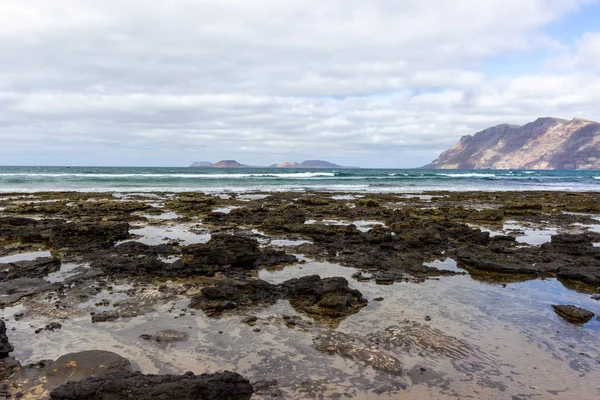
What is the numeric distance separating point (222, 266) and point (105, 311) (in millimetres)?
3046

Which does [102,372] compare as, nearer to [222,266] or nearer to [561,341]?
[222,266]

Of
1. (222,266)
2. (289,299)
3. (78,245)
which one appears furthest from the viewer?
(78,245)

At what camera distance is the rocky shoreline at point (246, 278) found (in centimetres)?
432

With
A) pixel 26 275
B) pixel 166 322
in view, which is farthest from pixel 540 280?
pixel 26 275

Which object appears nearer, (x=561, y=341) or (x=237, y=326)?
(x=561, y=341)

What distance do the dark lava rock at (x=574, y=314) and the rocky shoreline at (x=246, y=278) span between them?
34 mm

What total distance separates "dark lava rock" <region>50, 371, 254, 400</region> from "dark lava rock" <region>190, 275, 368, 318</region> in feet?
7.68

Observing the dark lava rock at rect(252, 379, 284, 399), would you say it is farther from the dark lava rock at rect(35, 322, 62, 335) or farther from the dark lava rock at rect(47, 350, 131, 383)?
the dark lava rock at rect(35, 322, 62, 335)

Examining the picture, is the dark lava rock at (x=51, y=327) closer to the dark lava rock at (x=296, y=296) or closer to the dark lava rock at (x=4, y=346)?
the dark lava rock at (x=4, y=346)

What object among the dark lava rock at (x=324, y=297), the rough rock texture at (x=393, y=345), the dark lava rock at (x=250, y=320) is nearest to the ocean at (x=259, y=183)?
the dark lava rock at (x=324, y=297)

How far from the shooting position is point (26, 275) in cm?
802

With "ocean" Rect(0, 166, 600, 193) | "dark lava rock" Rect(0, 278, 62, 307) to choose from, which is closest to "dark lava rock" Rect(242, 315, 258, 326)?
"dark lava rock" Rect(0, 278, 62, 307)

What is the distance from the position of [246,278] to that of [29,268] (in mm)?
4832

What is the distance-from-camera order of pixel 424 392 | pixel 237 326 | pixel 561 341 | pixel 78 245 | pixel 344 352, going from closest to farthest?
pixel 424 392, pixel 344 352, pixel 561 341, pixel 237 326, pixel 78 245
